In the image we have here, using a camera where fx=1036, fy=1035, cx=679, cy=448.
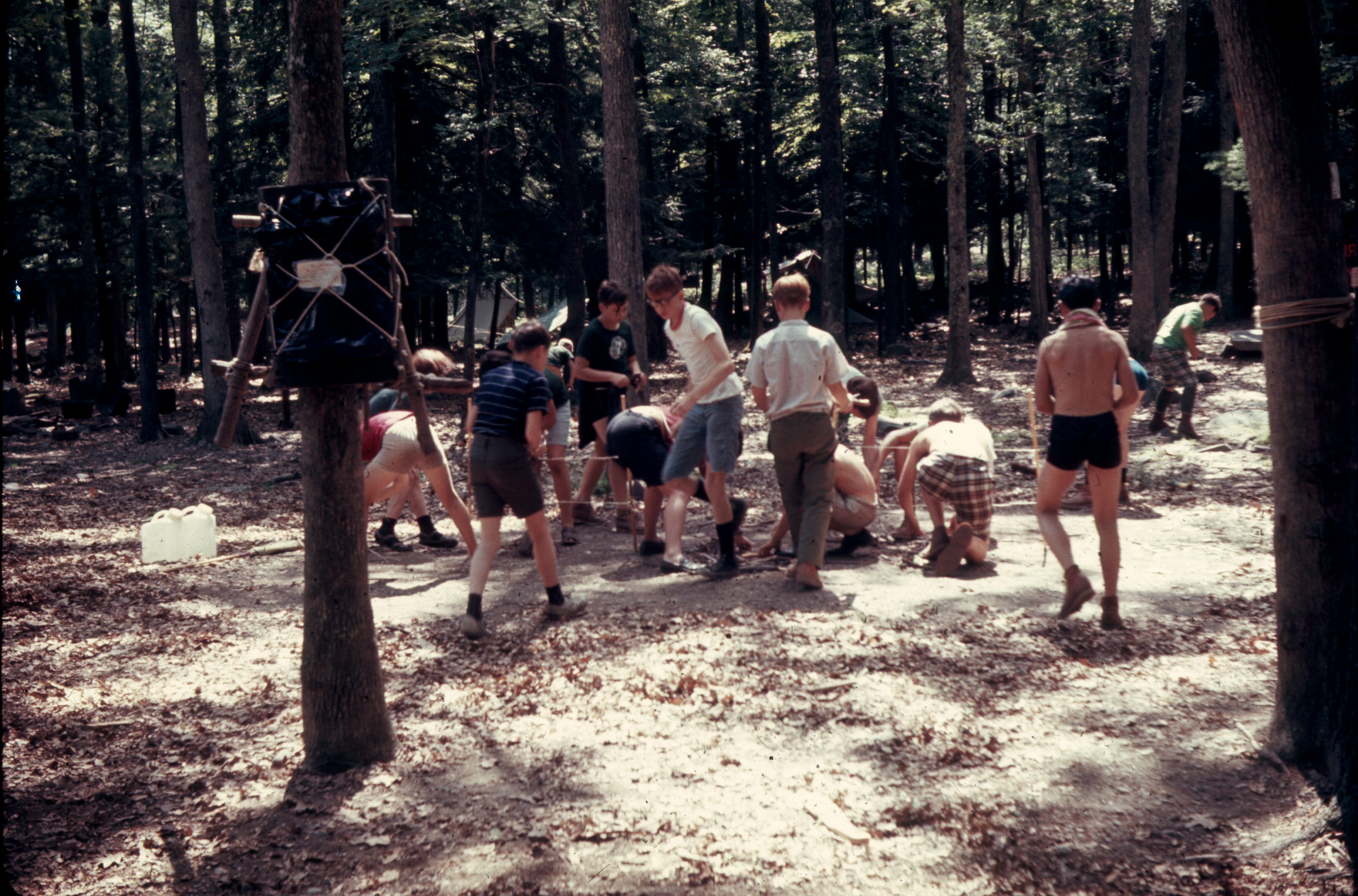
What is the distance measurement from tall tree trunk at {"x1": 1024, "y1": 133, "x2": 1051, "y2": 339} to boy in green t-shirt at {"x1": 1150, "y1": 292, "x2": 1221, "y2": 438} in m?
12.6

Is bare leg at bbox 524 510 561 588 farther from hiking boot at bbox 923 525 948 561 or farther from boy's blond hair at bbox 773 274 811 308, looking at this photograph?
hiking boot at bbox 923 525 948 561

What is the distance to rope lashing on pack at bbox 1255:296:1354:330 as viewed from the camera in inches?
153

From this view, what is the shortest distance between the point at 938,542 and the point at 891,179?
68.8 ft

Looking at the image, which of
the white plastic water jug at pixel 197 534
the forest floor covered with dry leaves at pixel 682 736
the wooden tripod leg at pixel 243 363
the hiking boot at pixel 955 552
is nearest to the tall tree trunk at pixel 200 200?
the white plastic water jug at pixel 197 534

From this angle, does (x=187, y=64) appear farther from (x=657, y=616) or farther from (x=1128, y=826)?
(x=1128, y=826)

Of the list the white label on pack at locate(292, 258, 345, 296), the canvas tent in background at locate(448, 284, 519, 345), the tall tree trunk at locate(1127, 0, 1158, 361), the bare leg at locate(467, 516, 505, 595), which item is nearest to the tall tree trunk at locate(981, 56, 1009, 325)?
the tall tree trunk at locate(1127, 0, 1158, 361)

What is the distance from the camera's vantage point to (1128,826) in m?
3.90

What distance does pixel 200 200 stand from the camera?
1622 cm

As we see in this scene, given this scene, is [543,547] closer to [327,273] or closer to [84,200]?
[327,273]

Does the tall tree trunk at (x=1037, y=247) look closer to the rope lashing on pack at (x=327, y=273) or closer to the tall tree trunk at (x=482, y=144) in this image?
the tall tree trunk at (x=482, y=144)

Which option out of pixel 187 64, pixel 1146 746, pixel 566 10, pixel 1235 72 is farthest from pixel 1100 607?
pixel 566 10

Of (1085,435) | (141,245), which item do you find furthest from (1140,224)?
(141,245)

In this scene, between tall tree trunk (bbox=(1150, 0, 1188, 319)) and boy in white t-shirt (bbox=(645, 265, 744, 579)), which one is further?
tall tree trunk (bbox=(1150, 0, 1188, 319))

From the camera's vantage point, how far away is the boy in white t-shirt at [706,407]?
7.14 metres
